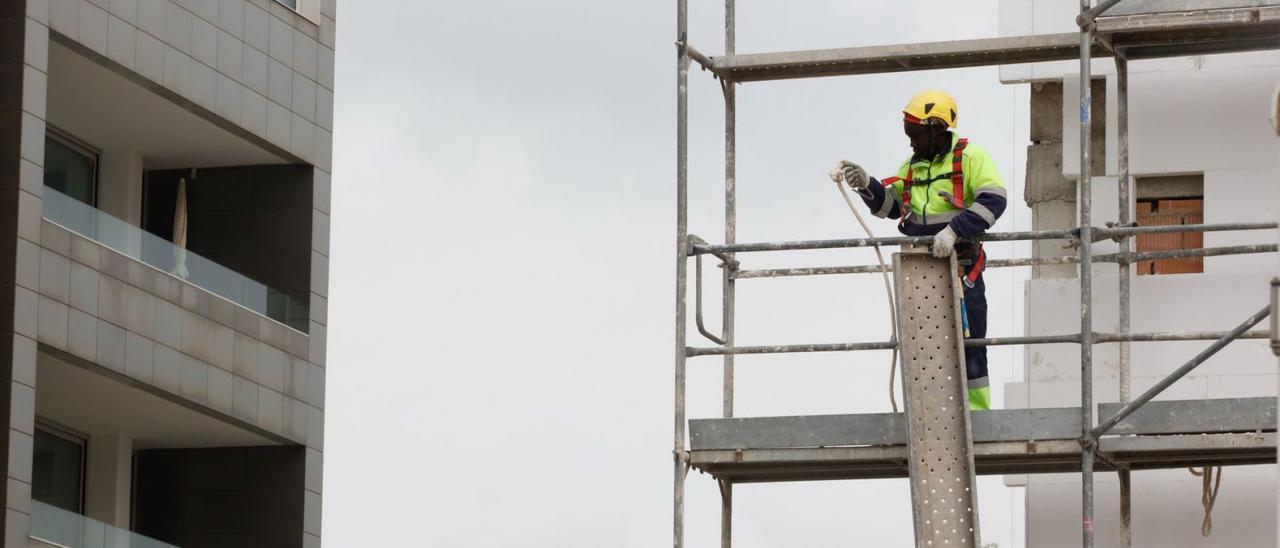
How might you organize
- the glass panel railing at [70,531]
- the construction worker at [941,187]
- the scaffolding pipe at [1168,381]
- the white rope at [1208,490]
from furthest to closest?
the glass panel railing at [70,531] < the construction worker at [941,187] < the white rope at [1208,490] < the scaffolding pipe at [1168,381]

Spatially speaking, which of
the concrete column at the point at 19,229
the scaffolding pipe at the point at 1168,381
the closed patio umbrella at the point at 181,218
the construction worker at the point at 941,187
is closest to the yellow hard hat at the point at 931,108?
the construction worker at the point at 941,187

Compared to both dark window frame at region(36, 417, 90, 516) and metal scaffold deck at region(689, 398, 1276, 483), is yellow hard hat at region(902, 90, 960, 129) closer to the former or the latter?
metal scaffold deck at region(689, 398, 1276, 483)

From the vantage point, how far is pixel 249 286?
1194 inches

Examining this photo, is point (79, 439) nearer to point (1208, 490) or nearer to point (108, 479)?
point (108, 479)

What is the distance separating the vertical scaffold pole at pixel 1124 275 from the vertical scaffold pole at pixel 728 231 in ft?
7.50

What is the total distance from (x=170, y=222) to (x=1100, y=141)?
692 inches

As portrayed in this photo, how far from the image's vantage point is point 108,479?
30219 millimetres

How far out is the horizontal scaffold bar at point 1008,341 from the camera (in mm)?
14008

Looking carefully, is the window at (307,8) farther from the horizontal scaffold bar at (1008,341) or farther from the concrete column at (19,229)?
the horizontal scaffold bar at (1008,341)

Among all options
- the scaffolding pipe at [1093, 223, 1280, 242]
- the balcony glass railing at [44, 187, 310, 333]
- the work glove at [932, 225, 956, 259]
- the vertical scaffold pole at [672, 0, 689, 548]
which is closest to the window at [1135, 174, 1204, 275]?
the scaffolding pipe at [1093, 223, 1280, 242]

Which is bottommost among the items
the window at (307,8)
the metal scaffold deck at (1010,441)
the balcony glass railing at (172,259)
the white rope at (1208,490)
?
the white rope at (1208,490)

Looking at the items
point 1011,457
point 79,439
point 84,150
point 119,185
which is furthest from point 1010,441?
point 119,185

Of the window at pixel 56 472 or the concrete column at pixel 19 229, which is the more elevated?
the concrete column at pixel 19 229

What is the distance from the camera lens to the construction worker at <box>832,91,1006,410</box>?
15156 mm
